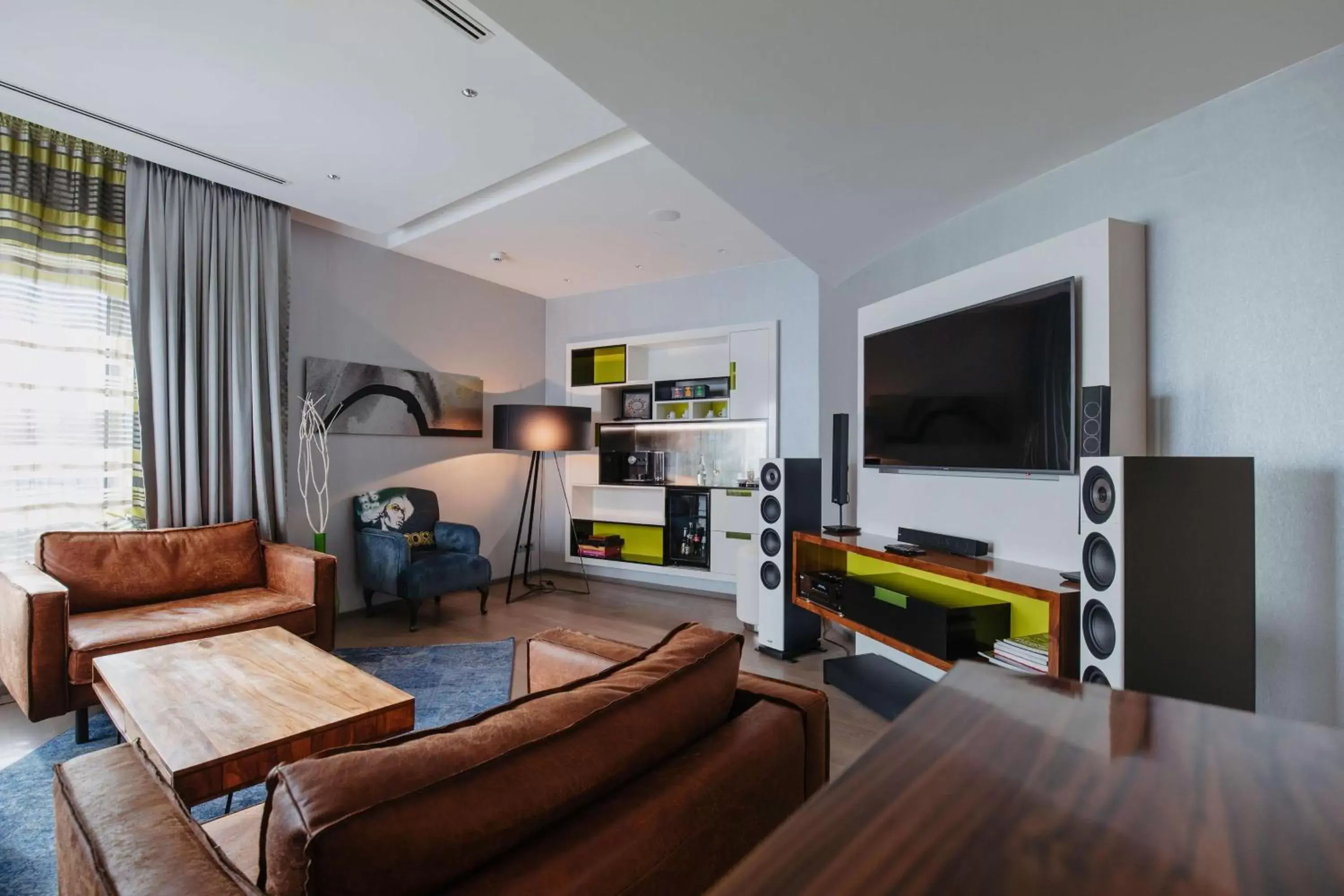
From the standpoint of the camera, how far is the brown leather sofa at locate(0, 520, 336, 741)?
237 cm

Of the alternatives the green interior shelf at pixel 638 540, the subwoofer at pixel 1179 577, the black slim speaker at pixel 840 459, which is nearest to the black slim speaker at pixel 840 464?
the black slim speaker at pixel 840 459

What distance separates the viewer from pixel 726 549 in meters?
4.92

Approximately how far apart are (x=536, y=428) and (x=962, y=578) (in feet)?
10.9

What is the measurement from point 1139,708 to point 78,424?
14.1 ft

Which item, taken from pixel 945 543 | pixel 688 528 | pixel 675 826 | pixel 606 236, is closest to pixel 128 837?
pixel 675 826

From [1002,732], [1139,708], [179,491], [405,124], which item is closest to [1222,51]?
[1139,708]

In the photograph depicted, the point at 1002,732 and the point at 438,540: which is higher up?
the point at 1002,732

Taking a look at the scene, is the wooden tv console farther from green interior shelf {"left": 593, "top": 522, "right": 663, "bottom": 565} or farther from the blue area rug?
green interior shelf {"left": 593, "top": 522, "right": 663, "bottom": 565}

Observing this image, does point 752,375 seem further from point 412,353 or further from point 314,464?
point 314,464

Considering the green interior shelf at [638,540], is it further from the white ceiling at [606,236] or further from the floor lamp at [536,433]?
the white ceiling at [606,236]

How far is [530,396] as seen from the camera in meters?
5.84

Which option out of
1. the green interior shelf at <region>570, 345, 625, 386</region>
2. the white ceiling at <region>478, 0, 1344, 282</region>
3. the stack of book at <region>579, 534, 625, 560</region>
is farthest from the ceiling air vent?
the stack of book at <region>579, 534, 625, 560</region>

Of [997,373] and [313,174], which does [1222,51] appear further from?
[313,174]

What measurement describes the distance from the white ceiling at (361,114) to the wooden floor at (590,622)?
2.50 m
